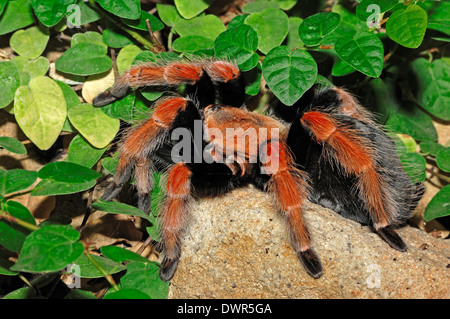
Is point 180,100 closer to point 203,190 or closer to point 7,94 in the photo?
point 203,190

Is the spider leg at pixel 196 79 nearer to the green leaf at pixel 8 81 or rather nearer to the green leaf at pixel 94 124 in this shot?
the green leaf at pixel 94 124

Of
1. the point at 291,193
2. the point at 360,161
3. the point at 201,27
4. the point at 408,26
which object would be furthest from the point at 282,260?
the point at 201,27

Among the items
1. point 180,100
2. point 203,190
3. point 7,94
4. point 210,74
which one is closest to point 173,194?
point 203,190

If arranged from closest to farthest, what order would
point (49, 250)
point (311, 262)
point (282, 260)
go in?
1. point (49, 250)
2. point (311, 262)
3. point (282, 260)

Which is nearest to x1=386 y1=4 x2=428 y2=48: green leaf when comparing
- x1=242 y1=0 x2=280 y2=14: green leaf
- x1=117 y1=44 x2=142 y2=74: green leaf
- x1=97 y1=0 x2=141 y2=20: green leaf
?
x1=242 y1=0 x2=280 y2=14: green leaf

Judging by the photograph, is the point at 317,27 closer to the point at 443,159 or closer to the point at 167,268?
the point at 443,159

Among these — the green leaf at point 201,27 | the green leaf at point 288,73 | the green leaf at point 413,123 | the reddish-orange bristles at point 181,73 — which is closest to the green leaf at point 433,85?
the green leaf at point 413,123

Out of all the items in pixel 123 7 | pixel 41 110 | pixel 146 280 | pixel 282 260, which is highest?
pixel 123 7
